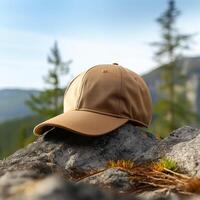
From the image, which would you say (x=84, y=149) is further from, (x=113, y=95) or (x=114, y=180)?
(x=114, y=180)

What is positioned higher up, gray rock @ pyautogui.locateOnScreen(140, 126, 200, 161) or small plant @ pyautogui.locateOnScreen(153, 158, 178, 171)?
small plant @ pyautogui.locateOnScreen(153, 158, 178, 171)

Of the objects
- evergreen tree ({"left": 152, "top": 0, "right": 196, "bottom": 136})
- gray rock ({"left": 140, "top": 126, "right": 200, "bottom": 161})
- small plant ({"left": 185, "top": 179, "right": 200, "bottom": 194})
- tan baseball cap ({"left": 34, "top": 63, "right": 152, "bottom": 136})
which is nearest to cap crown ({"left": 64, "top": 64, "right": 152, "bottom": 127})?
tan baseball cap ({"left": 34, "top": 63, "right": 152, "bottom": 136})

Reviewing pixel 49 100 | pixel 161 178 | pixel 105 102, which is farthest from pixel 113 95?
pixel 49 100

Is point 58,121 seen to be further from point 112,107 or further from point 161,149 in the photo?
point 161,149

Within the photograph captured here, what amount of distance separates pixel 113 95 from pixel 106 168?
1.02 m

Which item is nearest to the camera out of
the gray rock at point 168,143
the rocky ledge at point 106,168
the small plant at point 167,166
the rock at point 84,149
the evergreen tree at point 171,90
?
the rocky ledge at point 106,168

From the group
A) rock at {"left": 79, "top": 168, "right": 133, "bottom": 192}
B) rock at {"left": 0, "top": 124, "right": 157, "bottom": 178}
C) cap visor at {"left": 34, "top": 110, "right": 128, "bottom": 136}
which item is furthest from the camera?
cap visor at {"left": 34, "top": 110, "right": 128, "bottom": 136}

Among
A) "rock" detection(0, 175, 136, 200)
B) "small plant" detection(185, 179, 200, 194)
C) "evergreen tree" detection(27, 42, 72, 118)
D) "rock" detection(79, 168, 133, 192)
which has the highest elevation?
"rock" detection(0, 175, 136, 200)

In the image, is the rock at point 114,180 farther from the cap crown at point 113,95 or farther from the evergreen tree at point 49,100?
the evergreen tree at point 49,100

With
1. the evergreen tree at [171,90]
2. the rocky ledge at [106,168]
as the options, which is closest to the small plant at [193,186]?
the rocky ledge at [106,168]

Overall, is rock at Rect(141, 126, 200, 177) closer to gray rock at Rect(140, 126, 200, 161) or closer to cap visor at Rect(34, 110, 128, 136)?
gray rock at Rect(140, 126, 200, 161)

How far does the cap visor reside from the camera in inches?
145

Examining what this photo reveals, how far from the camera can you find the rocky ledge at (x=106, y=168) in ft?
5.01

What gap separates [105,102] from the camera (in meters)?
3.93
